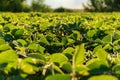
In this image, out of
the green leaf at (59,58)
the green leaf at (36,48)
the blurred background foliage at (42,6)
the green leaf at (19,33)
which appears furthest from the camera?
the blurred background foliage at (42,6)

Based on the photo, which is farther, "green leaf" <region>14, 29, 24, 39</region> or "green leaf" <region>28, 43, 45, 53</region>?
"green leaf" <region>14, 29, 24, 39</region>

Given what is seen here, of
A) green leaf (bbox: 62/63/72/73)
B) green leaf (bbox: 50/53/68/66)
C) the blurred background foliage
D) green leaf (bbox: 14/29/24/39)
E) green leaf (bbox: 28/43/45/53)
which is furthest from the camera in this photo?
the blurred background foliage

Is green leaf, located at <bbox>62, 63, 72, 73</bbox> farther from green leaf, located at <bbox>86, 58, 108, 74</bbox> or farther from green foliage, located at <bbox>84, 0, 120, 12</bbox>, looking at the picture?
green foliage, located at <bbox>84, 0, 120, 12</bbox>

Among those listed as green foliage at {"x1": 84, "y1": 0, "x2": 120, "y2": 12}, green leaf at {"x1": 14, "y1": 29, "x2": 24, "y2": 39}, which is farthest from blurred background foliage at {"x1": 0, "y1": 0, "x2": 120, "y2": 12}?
green leaf at {"x1": 14, "y1": 29, "x2": 24, "y2": 39}

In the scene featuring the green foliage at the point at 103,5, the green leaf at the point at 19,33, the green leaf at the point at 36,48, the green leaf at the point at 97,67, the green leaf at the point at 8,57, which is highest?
the green leaf at the point at 8,57

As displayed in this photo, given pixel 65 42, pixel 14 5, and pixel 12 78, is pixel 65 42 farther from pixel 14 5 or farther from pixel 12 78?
pixel 14 5

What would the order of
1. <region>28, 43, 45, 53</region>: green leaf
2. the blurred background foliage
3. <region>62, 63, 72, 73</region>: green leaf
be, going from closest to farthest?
<region>62, 63, 72, 73</region>: green leaf
<region>28, 43, 45, 53</region>: green leaf
the blurred background foliage

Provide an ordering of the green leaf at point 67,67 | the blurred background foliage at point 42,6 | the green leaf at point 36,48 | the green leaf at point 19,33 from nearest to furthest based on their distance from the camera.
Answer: the green leaf at point 67,67, the green leaf at point 36,48, the green leaf at point 19,33, the blurred background foliage at point 42,6

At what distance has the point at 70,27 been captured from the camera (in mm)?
3436

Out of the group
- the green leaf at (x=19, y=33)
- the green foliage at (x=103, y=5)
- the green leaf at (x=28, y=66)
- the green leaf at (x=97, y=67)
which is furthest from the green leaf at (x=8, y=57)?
the green foliage at (x=103, y=5)

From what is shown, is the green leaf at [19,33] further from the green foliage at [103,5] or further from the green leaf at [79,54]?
the green foliage at [103,5]

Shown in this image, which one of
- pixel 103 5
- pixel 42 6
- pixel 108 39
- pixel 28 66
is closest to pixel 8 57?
pixel 28 66

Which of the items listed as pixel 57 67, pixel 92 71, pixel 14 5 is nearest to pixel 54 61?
pixel 57 67

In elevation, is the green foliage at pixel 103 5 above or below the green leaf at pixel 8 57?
below
